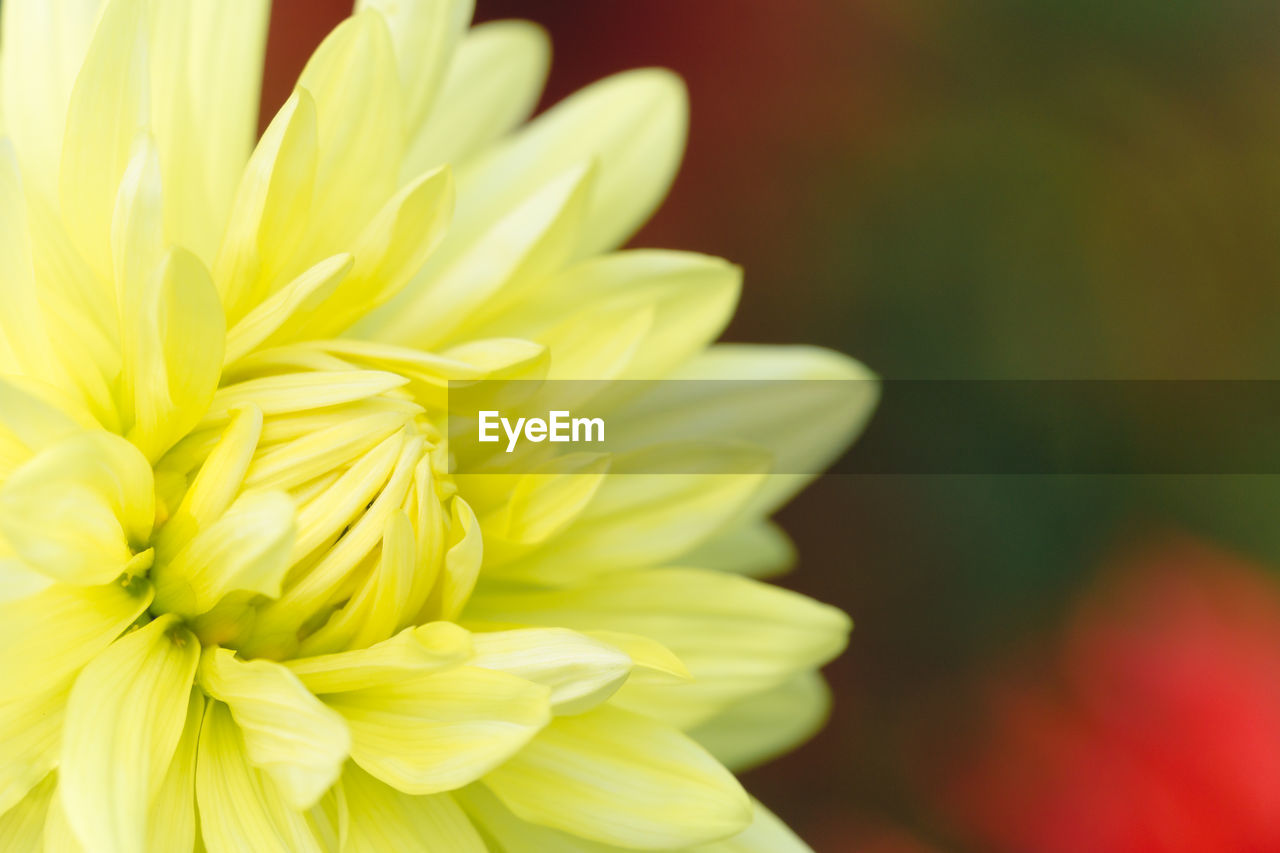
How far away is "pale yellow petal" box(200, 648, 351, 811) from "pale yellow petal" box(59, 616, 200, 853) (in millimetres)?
19

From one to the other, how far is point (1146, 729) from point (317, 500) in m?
0.67

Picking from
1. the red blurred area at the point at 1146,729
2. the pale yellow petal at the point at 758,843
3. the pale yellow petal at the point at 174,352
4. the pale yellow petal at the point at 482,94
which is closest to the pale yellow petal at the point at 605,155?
the pale yellow petal at the point at 482,94

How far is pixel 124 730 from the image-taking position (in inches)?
18.6

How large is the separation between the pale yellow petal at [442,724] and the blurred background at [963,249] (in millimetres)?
743

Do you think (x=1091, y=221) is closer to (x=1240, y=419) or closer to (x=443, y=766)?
(x=1240, y=419)

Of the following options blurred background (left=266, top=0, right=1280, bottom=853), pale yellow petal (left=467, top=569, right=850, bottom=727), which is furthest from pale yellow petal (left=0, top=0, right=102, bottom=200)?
blurred background (left=266, top=0, right=1280, bottom=853)

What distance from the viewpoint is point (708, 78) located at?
1284 millimetres

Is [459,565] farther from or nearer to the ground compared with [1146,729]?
farther from the ground

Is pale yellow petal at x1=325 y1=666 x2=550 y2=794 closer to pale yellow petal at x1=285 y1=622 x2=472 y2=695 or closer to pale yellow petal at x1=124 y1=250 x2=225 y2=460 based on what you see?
→ pale yellow petal at x1=285 y1=622 x2=472 y2=695

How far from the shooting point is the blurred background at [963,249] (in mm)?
1233

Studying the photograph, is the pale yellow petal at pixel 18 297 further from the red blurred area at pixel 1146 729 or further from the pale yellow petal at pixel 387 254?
the red blurred area at pixel 1146 729

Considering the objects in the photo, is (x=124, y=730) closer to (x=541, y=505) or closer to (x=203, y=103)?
(x=541, y=505)

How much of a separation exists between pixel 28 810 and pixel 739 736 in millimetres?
435

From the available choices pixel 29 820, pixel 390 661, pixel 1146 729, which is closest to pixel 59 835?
pixel 29 820
